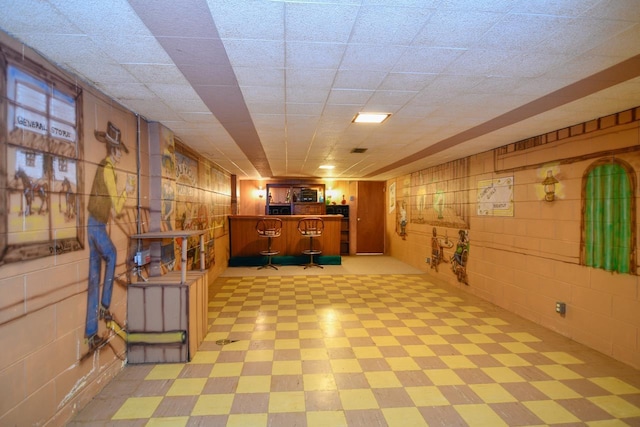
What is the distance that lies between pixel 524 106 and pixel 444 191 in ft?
11.7

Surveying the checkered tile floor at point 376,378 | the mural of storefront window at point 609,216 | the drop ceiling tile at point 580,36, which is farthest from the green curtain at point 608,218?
the drop ceiling tile at point 580,36

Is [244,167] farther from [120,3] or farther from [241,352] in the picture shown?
[120,3]

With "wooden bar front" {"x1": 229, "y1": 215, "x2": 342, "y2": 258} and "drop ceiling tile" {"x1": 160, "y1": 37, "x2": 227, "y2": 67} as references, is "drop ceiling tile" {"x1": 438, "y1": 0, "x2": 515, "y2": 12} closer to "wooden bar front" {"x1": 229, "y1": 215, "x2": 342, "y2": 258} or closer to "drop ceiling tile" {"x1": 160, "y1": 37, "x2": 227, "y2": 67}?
"drop ceiling tile" {"x1": 160, "y1": 37, "x2": 227, "y2": 67}

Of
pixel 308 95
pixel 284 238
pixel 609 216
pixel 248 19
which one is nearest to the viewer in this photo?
pixel 248 19

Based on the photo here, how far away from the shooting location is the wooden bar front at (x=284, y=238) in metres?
7.95

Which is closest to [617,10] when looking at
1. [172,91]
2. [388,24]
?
[388,24]

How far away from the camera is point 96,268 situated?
250 cm

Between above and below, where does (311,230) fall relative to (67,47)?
below

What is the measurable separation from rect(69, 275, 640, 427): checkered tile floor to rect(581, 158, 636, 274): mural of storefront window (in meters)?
1.00

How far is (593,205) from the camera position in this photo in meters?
3.36

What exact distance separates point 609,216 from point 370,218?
23.9 ft

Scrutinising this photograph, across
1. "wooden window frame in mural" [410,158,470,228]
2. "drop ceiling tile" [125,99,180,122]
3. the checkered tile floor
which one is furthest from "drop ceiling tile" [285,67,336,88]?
"wooden window frame in mural" [410,158,470,228]

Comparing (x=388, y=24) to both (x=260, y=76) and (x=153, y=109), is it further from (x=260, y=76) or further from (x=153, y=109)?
(x=153, y=109)

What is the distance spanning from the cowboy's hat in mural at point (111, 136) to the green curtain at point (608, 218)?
16.0 ft
